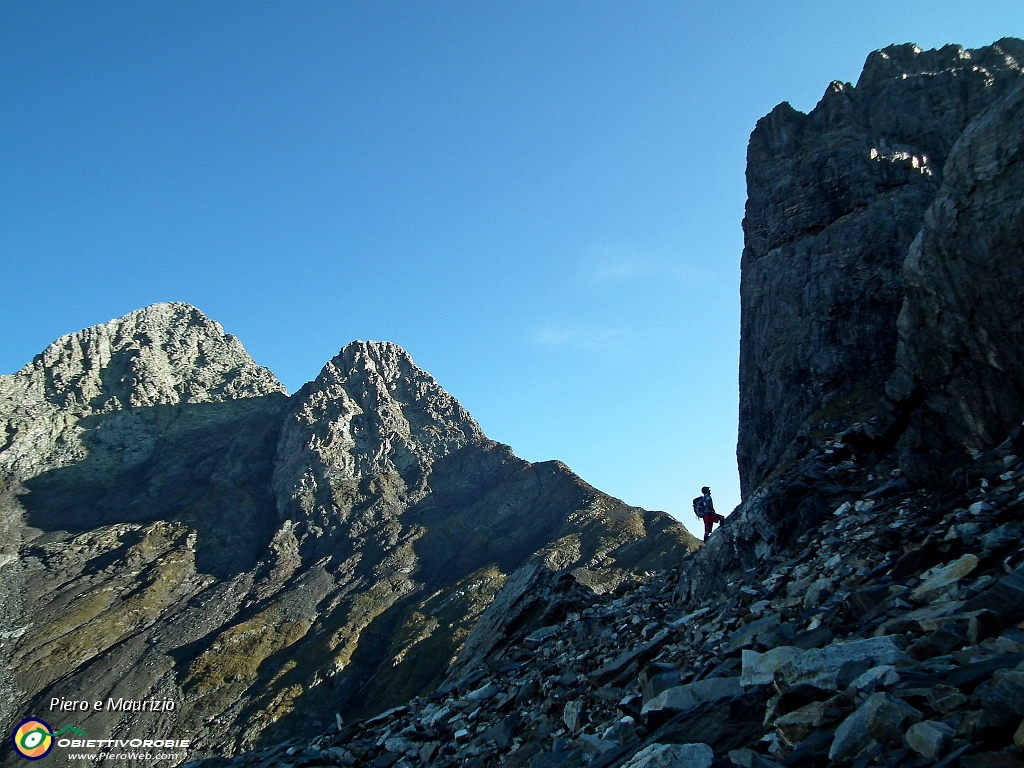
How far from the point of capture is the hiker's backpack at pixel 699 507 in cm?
3238

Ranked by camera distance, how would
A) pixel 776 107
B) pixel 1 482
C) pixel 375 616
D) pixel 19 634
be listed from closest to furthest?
1. pixel 776 107
2. pixel 19 634
3. pixel 375 616
4. pixel 1 482

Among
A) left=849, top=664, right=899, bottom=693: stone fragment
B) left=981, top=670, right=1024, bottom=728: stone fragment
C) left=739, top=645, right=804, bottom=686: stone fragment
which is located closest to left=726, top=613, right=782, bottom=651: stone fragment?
left=739, top=645, right=804, bottom=686: stone fragment

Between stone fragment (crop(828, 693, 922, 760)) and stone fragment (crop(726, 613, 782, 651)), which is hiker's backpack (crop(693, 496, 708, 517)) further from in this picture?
stone fragment (crop(828, 693, 922, 760))

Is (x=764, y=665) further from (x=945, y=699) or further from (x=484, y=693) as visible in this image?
(x=484, y=693)

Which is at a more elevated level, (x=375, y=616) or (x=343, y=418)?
(x=343, y=418)

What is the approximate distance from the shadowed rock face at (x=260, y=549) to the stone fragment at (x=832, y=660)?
3782 inches

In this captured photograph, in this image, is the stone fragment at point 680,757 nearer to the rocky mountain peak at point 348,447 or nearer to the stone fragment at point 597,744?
the stone fragment at point 597,744

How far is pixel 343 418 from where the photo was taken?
187 m

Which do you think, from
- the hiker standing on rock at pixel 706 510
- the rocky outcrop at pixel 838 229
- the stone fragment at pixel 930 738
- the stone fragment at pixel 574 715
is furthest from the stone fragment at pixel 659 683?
the hiker standing on rock at pixel 706 510

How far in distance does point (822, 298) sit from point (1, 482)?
693ft

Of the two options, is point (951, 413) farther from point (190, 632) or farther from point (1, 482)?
point (1, 482)

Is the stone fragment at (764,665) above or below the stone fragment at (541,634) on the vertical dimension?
below

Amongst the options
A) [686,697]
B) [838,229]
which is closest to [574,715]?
[686,697]

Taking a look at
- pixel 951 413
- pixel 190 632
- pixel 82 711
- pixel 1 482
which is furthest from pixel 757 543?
pixel 1 482
